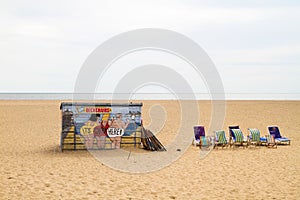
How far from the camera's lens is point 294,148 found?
16.4 metres

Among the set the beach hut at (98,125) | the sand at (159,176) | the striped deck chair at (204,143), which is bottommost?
the sand at (159,176)

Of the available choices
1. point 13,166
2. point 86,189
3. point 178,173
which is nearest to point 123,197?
point 86,189

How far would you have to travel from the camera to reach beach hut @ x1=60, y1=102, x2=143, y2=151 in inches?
596

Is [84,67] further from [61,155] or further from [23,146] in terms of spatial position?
[23,146]

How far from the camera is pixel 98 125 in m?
15.4

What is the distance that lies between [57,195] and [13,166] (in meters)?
3.68

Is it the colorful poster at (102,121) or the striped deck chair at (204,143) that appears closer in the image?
the colorful poster at (102,121)

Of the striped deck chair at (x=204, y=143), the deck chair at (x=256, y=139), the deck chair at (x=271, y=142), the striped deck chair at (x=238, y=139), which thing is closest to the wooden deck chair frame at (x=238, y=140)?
the striped deck chair at (x=238, y=139)

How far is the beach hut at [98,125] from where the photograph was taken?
15.1 m

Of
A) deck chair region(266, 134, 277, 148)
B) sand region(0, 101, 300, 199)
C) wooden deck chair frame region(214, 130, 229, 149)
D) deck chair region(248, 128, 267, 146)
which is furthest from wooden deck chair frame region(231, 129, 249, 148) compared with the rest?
deck chair region(266, 134, 277, 148)

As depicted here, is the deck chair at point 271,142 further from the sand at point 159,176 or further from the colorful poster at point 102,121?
the colorful poster at point 102,121

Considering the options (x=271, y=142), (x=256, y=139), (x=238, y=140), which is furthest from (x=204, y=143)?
(x=271, y=142)

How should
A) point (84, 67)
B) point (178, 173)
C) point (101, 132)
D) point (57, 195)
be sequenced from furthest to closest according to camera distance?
point (101, 132) → point (84, 67) → point (178, 173) → point (57, 195)

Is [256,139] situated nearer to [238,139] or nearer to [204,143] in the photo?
[238,139]
